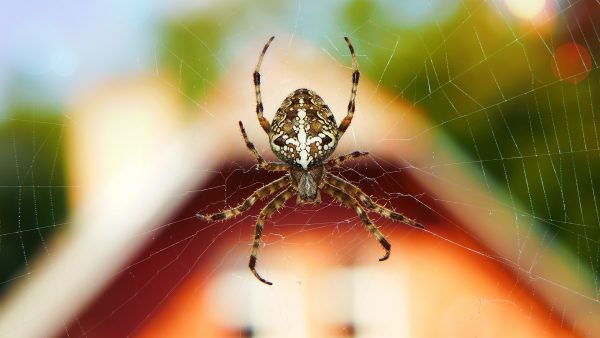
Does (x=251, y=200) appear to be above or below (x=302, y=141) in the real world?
below

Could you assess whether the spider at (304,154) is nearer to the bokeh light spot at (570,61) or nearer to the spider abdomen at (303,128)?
the spider abdomen at (303,128)

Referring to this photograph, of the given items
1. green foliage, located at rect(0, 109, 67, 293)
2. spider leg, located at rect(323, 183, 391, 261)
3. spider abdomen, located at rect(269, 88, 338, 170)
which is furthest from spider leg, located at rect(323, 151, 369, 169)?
green foliage, located at rect(0, 109, 67, 293)

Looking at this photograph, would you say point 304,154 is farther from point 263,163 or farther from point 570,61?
point 570,61

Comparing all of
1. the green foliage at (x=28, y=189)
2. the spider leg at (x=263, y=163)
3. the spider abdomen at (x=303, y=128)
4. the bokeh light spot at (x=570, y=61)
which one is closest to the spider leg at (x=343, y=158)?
the spider abdomen at (x=303, y=128)

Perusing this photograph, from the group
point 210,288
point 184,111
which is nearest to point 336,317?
point 210,288

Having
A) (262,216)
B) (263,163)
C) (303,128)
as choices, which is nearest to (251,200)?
(262,216)

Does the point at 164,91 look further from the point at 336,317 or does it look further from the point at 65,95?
the point at 336,317

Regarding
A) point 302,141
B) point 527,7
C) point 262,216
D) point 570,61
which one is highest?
point 527,7

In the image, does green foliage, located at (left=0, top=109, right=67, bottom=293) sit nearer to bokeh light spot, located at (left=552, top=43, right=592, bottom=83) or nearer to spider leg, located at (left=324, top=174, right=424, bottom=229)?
spider leg, located at (left=324, top=174, right=424, bottom=229)
